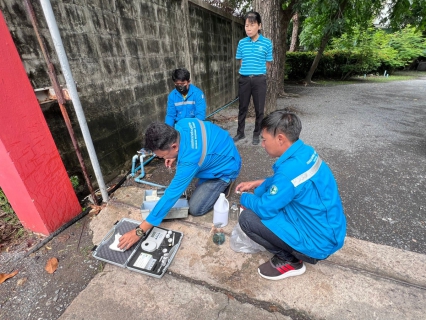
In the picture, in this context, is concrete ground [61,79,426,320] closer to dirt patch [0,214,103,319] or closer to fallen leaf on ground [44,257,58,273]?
dirt patch [0,214,103,319]

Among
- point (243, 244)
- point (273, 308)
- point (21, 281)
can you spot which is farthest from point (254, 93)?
point (21, 281)

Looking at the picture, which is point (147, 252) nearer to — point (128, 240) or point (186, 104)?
point (128, 240)

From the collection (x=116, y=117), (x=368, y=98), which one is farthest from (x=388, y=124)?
(x=116, y=117)

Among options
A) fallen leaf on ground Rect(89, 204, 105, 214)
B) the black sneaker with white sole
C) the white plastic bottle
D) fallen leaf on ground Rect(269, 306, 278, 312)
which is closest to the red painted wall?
fallen leaf on ground Rect(89, 204, 105, 214)

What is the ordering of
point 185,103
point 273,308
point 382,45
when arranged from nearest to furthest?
point 273,308 < point 185,103 < point 382,45

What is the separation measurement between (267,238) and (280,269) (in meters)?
0.29

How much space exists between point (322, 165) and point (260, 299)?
3.54 ft

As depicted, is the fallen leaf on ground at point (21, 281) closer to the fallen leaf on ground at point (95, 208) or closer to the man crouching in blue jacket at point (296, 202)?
the fallen leaf on ground at point (95, 208)

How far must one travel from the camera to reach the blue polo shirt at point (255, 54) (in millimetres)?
4113

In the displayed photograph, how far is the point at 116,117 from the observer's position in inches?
124

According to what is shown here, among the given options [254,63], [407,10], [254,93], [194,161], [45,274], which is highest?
[407,10]

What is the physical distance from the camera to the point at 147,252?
1930mm

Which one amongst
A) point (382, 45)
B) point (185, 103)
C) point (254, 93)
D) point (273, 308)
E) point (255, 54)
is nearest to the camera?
point (273, 308)

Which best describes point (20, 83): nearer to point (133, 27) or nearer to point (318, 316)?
point (133, 27)
